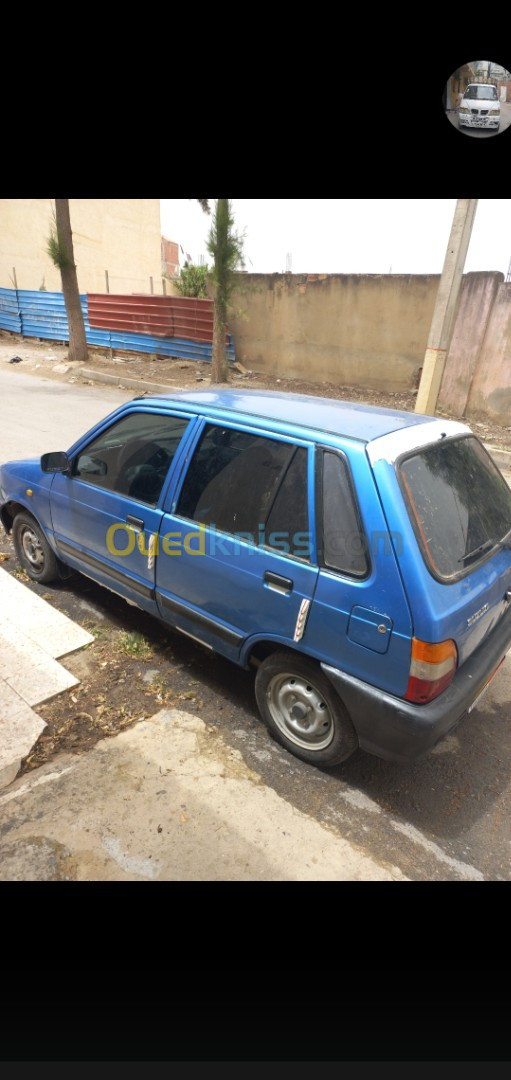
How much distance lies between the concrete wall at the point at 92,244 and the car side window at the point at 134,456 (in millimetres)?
24605

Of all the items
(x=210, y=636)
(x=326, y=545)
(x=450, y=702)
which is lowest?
(x=210, y=636)

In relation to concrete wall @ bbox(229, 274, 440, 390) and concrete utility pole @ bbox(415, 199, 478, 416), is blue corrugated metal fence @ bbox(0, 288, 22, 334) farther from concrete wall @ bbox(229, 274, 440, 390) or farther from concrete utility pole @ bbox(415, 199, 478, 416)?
concrete utility pole @ bbox(415, 199, 478, 416)

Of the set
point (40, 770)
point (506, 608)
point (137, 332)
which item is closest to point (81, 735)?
point (40, 770)

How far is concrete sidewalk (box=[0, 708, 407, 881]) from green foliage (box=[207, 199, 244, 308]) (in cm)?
1253

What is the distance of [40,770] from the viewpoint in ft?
8.09

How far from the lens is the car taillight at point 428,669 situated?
192 cm

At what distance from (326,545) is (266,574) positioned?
327 millimetres

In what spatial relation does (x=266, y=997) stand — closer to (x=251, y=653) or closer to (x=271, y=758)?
(x=271, y=758)

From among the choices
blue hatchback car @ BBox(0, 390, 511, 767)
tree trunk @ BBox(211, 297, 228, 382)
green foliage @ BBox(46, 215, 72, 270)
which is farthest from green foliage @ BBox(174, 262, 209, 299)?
blue hatchback car @ BBox(0, 390, 511, 767)

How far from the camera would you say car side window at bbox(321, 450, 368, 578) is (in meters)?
2.06

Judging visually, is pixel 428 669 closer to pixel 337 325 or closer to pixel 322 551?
pixel 322 551
